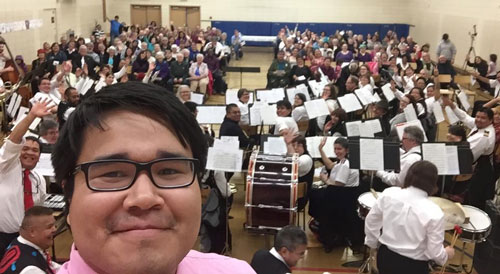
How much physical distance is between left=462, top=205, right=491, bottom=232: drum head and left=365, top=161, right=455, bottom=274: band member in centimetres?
93

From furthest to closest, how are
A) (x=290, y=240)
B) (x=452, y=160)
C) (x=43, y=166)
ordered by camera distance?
(x=452, y=160) < (x=43, y=166) < (x=290, y=240)

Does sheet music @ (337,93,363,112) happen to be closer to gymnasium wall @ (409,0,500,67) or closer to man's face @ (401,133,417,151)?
man's face @ (401,133,417,151)

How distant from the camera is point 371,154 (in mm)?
5461

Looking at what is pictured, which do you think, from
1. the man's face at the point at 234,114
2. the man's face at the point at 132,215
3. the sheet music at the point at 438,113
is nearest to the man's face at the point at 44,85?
the man's face at the point at 234,114

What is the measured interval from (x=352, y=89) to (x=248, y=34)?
17.1 metres

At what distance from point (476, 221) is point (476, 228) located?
224 millimetres

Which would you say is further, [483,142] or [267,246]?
[483,142]

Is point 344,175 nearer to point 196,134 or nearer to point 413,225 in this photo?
point 413,225

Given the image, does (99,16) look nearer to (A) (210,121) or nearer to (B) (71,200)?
(A) (210,121)

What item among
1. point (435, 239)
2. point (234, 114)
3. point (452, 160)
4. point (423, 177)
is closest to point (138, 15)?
point (234, 114)

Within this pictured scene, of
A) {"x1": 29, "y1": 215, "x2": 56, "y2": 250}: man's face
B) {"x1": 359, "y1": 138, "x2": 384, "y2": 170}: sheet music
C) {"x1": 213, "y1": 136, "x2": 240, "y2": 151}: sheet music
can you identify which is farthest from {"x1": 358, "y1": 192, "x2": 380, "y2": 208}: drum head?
{"x1": 29, "y1": 215, "x2": 56, "y2": 250}: man's face

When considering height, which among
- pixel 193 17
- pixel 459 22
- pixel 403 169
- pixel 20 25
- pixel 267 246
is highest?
pixel 193 17

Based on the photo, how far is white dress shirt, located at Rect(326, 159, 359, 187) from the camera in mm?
5742

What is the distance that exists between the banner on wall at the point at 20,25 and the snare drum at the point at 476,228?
46.4 feet
